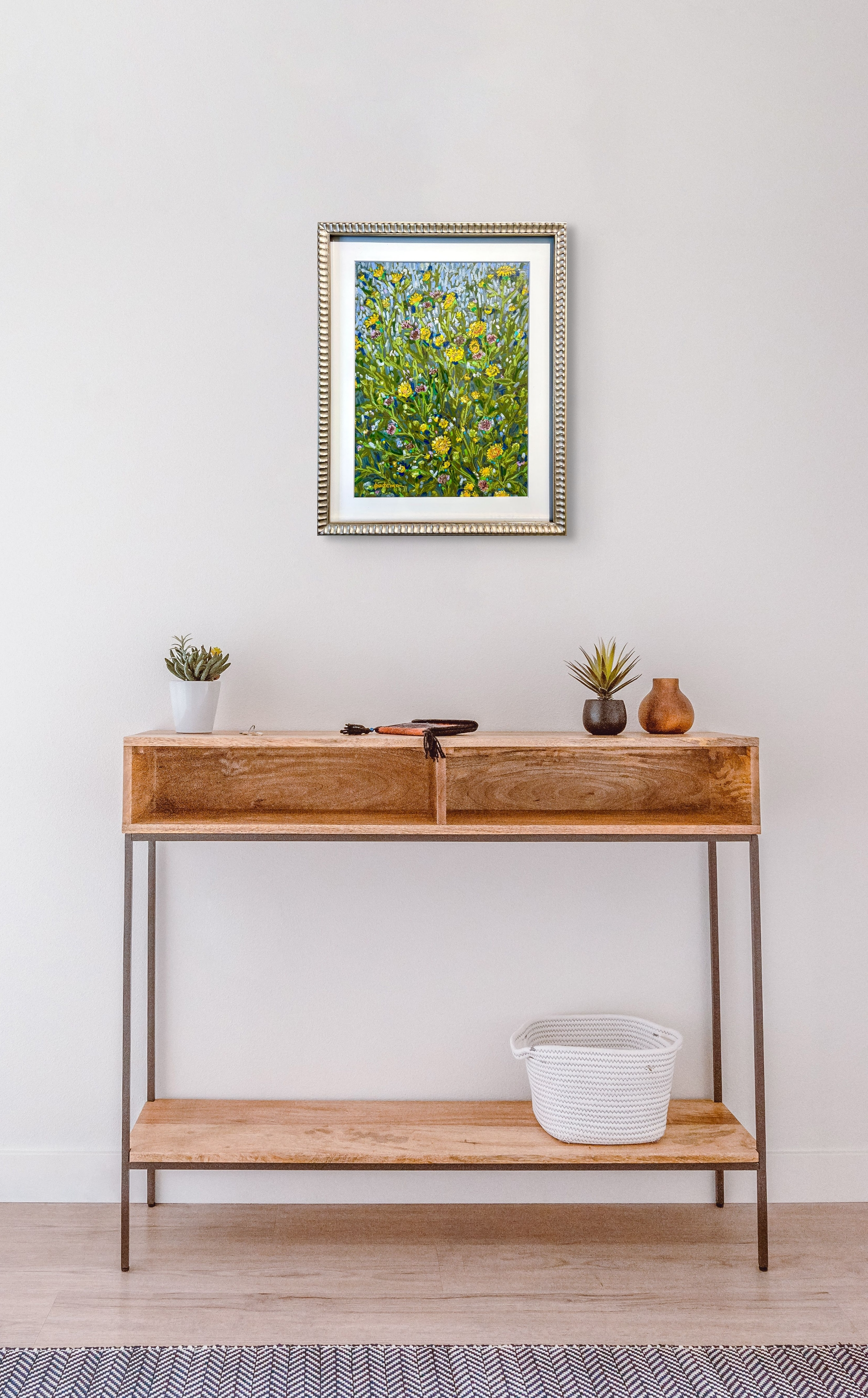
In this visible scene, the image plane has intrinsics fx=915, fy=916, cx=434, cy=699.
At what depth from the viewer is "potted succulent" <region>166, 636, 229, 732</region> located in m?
1.84

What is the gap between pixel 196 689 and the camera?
184 cm

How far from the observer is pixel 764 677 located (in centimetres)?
208

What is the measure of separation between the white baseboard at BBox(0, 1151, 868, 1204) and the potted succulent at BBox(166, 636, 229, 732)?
1.01m

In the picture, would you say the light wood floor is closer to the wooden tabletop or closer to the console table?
the console table

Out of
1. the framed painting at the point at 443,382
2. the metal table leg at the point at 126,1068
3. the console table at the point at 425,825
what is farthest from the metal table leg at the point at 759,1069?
the metal table leg at the point at 126,1068

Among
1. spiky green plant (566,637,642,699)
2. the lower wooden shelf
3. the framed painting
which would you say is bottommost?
the lower wooden shelf

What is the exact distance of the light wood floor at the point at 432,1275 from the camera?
1.60 m

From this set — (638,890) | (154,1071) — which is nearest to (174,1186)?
(154,1071)

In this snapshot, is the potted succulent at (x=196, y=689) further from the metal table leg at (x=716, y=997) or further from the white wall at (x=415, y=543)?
the metal table leg at (x=716, y=997)

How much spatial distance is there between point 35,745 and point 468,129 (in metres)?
1.69

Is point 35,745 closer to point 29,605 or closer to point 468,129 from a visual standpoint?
point 29,605

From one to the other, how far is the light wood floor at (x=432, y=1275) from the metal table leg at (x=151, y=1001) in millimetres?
54

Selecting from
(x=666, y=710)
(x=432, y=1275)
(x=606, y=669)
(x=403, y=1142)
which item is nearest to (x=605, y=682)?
(x=606, y=669)

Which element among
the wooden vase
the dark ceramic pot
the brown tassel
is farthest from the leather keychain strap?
the wooden vase
